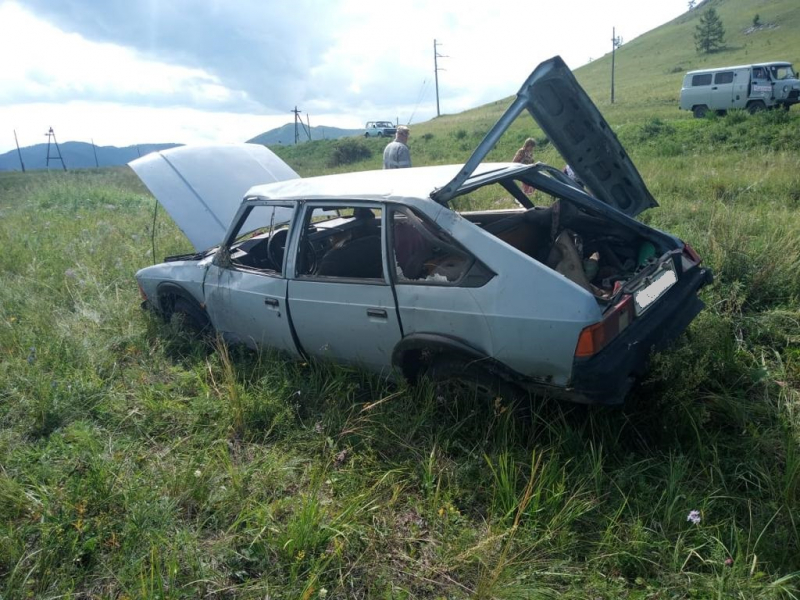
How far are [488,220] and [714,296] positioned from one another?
6.24ft

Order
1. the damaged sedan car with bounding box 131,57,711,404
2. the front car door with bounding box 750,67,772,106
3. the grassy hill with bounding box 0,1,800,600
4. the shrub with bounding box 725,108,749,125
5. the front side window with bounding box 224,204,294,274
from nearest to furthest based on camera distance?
the grassy hill with bounding box 0,1,800,600 → the damaged sedan car with bounding box 131,57,711,404 → the front side window with bounding box 224,204,294,274 → the shrub with bounding box 725,108,749,125 → the front car door with bounding box 750,67,772,106

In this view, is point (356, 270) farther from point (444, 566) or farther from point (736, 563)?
point (736, 563)

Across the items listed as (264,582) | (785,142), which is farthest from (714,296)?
(785,142)

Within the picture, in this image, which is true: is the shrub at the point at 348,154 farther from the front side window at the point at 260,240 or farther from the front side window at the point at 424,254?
the front side window at the point at 424,254

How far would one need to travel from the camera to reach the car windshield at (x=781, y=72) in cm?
2084

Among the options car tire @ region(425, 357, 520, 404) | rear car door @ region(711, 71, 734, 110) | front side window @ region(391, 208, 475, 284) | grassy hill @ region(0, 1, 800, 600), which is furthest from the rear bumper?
rear car door @ region(711, 71, 734, 110)

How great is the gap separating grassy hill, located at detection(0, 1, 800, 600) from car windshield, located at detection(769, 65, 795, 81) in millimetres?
20935

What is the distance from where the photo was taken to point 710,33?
53.8 metres

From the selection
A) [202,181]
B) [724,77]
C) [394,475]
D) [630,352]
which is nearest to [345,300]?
[394,475]

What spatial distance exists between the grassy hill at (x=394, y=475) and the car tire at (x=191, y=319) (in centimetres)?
11

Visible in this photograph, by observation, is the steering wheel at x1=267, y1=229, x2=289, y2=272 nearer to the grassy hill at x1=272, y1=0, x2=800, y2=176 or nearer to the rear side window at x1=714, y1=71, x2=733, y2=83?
the grassy hill at x1=272, y1=0, x2=800, y2=176

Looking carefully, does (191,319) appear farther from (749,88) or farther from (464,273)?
(749,88)

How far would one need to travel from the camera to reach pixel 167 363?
179 inches

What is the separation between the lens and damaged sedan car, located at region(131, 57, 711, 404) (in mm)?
2814
